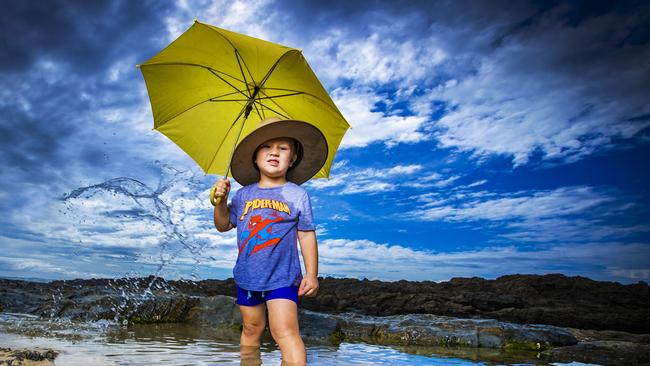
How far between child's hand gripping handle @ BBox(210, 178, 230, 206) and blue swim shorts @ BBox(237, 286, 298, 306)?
2.39 feet

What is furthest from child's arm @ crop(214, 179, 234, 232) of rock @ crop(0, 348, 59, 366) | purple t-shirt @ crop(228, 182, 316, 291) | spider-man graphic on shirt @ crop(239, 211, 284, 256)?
rock @ crop(0, 348, 59, 366)

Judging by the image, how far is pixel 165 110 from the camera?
454cm

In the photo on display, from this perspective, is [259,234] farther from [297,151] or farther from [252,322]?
[297,151]

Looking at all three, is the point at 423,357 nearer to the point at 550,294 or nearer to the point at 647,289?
the point at 550,294

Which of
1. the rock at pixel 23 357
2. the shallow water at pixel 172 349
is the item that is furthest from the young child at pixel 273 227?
the rock at pixel 23 357

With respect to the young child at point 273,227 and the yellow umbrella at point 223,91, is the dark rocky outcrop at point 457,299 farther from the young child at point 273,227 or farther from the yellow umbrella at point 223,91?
the young child at point 273,227

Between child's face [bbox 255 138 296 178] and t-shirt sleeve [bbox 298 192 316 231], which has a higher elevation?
child's face [bbox 255 138 296 178]

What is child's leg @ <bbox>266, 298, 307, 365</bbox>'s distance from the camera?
311cm

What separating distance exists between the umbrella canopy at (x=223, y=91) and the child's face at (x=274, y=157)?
0.49 metres

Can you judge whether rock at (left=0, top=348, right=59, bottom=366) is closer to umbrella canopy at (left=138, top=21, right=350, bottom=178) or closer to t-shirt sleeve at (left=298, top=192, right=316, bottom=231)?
t-shirt sleeve at (left=298, top=192, right=316, bottom=231)

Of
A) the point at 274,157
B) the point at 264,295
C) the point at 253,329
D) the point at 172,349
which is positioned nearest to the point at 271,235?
the point at 264,295

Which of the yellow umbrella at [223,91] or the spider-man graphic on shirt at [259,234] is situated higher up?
the yellow umbrella at [223,91]

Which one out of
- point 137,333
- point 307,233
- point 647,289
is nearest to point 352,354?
point 307,233

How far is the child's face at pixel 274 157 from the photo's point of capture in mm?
3643
